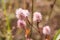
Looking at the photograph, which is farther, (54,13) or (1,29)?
(54,13)

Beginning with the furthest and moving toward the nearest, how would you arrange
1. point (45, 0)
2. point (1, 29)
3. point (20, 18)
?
1. point (45, 0)
2. point (1, 29)
3. point (20, 18)

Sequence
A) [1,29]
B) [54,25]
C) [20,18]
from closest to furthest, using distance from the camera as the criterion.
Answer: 1. [20,18]
2. [1,29]
3. [54,25]

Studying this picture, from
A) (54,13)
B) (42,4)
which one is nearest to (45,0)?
(42,4)

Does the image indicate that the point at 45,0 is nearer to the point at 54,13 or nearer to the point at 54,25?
the point at 54,13

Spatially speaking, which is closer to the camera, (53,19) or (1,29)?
(1,29)

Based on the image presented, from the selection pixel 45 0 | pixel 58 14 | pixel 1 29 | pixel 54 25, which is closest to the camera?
pixel 1 29

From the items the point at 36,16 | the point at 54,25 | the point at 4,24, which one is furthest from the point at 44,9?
the point at 36,16

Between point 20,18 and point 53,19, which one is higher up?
point 20,18

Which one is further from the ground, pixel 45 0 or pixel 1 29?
pixel 45 0

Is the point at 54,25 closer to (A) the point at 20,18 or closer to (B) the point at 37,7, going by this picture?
(B) the point at 37,7
